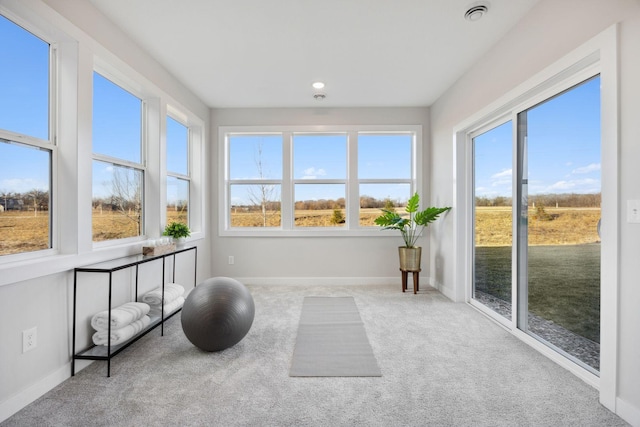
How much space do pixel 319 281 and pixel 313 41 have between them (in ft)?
10.8

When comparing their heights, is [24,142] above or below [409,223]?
above

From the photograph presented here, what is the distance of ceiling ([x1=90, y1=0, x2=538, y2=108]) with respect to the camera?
7.86ft

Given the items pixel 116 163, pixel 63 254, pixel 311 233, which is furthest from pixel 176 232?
pixel 311 233

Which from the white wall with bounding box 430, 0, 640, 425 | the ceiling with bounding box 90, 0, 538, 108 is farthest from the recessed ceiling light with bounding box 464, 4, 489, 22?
the white wall with bounding box 430, 0, 640, 425

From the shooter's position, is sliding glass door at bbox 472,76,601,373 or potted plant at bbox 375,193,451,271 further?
potted plant at bbox 375,193,451,271

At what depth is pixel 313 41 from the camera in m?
2.87

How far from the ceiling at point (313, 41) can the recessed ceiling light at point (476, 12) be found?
3cm

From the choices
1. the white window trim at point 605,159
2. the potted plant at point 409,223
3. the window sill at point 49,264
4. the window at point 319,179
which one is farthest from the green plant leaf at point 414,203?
the window sill at point 49,264

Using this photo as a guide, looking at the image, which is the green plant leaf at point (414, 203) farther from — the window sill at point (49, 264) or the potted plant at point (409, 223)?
the window sill at point (49, 264)

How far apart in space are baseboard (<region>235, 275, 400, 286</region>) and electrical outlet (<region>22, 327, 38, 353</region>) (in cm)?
296

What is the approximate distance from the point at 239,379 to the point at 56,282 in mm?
1381

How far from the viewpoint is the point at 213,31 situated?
2.71 metres

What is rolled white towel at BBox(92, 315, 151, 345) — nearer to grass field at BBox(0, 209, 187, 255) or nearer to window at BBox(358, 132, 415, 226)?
grass field at BBox(0, 209, 187, 255)

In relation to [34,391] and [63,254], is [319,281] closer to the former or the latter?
[63,254]
